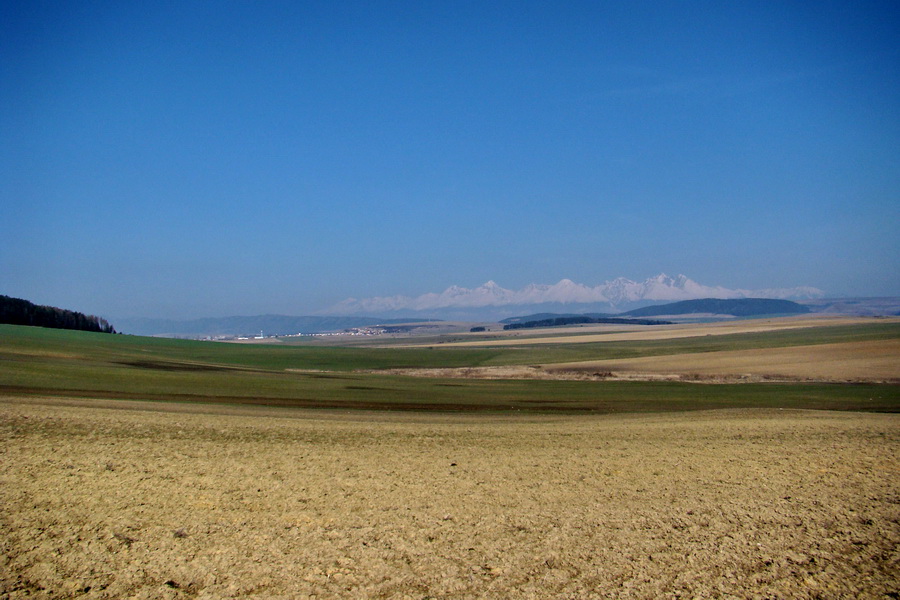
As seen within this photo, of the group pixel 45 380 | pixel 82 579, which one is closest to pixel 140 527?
pixel 82 579

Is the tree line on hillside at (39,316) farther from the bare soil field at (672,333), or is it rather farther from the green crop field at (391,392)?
the bare soil field at (672,333)

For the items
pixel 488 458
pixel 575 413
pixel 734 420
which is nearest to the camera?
pixel 488 458

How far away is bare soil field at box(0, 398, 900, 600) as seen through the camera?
781cm

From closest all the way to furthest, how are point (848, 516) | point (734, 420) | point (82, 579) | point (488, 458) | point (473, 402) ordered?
point (82, 579) → point (848, 516) → point (488, 458) → point (734, 420) → point (473, 402)

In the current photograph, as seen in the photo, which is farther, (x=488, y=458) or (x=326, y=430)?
(x=326, y=430)

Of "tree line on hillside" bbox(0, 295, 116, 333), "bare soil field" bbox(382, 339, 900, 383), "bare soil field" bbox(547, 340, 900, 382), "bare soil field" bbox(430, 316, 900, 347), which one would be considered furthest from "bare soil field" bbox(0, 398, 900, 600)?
"bare soil field" bbox(430, 316, 900, 347)

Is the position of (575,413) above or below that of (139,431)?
below

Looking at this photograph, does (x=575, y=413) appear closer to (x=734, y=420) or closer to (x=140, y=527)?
(x=734, y=420)

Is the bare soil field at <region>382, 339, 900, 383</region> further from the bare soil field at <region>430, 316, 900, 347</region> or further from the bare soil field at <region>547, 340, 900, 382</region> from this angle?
the bare soil field at <region>430, 316, 900, 347</region>

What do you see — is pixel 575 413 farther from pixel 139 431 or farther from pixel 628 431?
pixel 139 431

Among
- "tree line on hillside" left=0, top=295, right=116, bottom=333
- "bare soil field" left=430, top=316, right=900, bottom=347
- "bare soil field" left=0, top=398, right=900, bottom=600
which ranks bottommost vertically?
"bare soil field" left=430, top=316, right=900, bottom=347

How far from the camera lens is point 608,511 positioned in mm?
10406

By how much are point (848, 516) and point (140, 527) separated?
11150mm

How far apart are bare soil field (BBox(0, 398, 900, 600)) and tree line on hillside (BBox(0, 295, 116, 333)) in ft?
299
